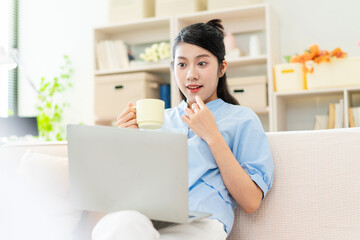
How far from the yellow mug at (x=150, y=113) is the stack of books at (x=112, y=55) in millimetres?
2362

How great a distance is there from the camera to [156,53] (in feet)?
11.3

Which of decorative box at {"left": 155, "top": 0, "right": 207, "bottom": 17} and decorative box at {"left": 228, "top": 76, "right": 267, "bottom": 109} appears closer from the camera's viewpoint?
decorative box at {"left": 228, "top": 76, "right": 267, "bottom": 109}

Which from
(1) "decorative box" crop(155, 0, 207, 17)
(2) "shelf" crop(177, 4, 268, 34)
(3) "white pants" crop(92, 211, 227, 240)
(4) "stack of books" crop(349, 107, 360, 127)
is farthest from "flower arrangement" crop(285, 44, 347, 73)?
(3) "white pants" crop(92, 211, 227, 240)

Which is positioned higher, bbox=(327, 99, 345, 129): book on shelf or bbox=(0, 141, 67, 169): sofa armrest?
bbox=(327, 99, 345, 129): book on shelf

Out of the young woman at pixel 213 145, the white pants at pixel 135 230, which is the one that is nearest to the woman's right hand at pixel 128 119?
the young woman at pixel 213 145

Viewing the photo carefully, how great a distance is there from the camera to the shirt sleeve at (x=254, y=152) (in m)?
1.24

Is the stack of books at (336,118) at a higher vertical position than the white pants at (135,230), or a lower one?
higher

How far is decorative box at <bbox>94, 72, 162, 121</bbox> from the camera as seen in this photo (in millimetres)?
3385

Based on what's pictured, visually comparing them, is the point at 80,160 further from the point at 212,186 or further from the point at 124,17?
the point at 124,17

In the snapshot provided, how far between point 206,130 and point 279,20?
7.88 ft

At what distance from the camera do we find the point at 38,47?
432 centimetres

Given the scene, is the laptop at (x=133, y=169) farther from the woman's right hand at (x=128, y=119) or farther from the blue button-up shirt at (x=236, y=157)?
the woman's right hand at (x=128, y=119)

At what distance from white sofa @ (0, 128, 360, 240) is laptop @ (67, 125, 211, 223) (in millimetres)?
412

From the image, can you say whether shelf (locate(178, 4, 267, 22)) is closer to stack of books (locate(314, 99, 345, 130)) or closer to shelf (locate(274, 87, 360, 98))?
shelf (locate(274, 87, 360, 98))
